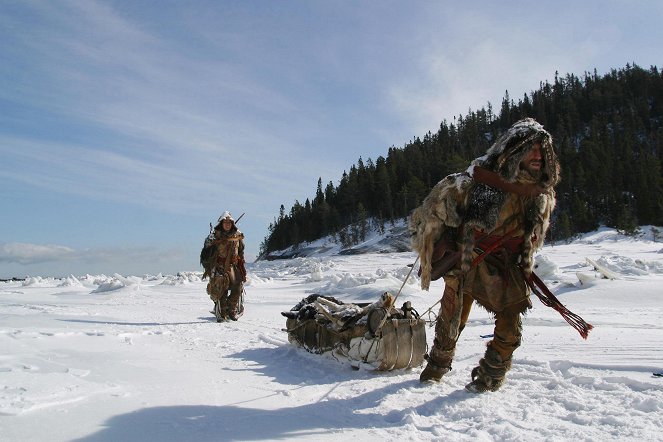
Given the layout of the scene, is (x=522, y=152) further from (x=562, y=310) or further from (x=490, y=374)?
(x=490, y=374)

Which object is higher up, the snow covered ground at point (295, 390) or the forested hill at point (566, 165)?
the forested hill at point (566, 165)

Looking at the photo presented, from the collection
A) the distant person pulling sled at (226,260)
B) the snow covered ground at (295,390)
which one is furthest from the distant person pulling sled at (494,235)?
the distant person pulling sled at (226,260)

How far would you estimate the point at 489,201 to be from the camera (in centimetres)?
327

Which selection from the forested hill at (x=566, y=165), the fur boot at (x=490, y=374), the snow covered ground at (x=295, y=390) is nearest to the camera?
the snow covered ground at (x=295, y=390)

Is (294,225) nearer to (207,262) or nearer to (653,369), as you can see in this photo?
(207,262)

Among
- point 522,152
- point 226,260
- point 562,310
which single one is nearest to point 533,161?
point 522,152

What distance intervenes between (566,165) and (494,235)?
6977cm

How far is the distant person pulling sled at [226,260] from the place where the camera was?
8250 millimetres

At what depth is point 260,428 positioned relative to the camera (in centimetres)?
253

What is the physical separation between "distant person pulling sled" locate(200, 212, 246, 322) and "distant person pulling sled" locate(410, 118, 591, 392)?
5.34 meters

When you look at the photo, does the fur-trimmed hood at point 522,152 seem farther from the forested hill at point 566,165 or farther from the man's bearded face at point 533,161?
the forested hill at point 566,165

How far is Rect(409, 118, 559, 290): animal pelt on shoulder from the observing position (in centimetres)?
325

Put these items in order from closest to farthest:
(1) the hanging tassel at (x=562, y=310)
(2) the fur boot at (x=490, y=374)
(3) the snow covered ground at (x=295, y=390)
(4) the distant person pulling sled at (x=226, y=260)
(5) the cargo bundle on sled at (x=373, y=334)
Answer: (3) the snow covered ground at (x=295, y=390) → (2) the fur boot at (x=490, y=374) → (1) the hanging tassel at (x=562, y=310) → (5) the cargo bundle on sled at (x=373, y=334) → (4) the distant person pulling sled at (x=226, y=260)

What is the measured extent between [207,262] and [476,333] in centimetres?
497
